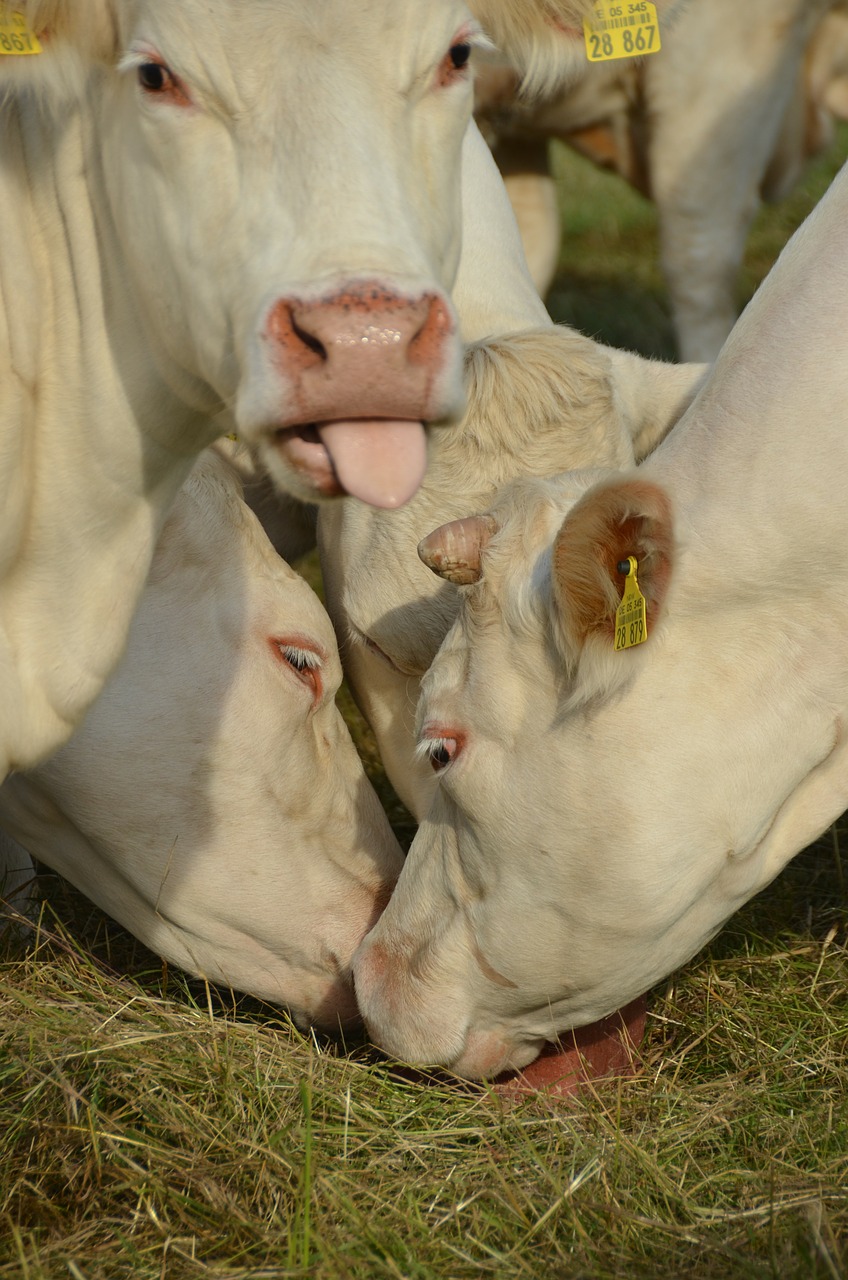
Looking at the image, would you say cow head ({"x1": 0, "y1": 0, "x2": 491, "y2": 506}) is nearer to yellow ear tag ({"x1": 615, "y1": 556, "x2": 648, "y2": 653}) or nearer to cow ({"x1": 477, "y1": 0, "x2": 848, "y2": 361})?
yellow ear tag ({"x1": 615, "y1": 556, "x2": 648, "y2": 653})

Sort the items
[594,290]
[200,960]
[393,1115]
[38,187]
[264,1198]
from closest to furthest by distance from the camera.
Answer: [38,187] → [264,1198] → [393,1115] → [200,960] → [594,290]

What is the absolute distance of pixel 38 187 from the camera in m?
2.55

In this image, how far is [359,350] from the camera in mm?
2021

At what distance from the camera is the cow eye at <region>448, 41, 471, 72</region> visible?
7.80ft

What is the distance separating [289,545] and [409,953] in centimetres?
160

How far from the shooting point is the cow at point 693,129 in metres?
6.64

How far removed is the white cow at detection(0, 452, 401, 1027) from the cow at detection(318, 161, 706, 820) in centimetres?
15

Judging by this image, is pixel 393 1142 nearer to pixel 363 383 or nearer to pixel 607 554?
pixel 607 554

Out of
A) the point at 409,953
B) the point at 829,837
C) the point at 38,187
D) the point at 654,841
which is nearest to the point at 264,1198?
the point at 409,953

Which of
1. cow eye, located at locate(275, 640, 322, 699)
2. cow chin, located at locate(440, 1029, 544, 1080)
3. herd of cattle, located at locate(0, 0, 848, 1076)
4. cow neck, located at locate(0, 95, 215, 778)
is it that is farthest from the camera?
cow eye, located at locate(275, 640, 322, 699)

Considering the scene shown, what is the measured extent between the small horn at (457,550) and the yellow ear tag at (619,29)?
0.89m

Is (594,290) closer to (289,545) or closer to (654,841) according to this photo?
(289,545)

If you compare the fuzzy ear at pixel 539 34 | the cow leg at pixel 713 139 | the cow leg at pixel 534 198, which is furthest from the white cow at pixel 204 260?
the cow leg at pixel 534 198

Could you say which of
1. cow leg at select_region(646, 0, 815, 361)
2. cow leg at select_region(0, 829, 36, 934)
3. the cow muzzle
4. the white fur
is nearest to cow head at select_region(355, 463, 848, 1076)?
the white fur
